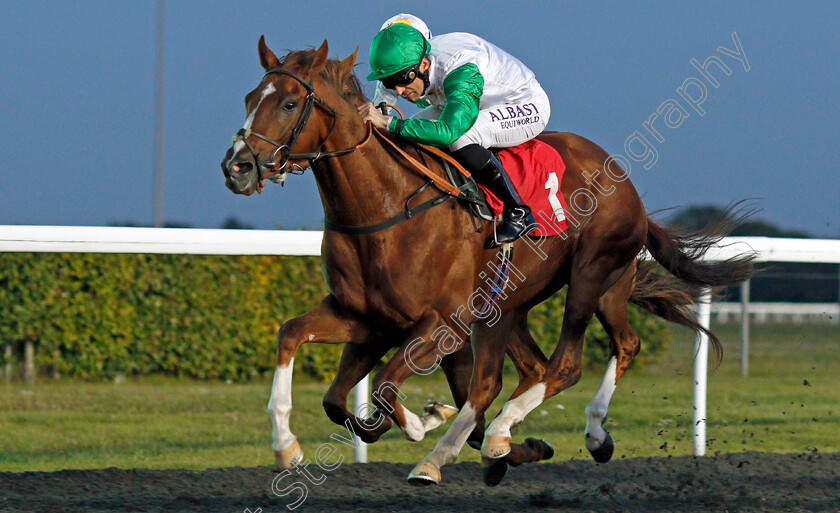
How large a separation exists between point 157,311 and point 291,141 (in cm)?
500

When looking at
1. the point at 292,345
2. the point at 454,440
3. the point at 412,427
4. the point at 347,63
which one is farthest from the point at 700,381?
the point at 347,63

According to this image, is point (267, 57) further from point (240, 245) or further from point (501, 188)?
point (240, 245)

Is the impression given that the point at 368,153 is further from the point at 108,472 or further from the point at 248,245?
the point at 108,472

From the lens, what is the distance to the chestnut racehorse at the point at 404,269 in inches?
119

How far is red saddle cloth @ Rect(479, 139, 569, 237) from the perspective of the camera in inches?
144

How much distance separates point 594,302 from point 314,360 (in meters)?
4.35

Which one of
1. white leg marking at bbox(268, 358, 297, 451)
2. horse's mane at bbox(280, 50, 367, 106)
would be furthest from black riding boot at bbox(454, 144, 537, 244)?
white leg marking at bbox(268, 358, 297, 451)

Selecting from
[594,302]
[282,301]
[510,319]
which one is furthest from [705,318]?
[282,301]

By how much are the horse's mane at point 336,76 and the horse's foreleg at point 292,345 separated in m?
0.74

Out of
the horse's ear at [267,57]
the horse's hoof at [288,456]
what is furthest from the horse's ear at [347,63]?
the horse's hoof at [288,456]

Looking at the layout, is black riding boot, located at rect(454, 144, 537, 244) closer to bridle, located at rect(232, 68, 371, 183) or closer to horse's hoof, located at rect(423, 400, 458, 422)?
bridle, located at rect(232, 68, 371, 183)

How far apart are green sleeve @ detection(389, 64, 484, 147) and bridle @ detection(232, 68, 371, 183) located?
24 cm

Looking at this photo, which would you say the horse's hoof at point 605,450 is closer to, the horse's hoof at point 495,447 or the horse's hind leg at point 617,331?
the horse's hind leg at point 617,331

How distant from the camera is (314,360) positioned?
26.1ft
